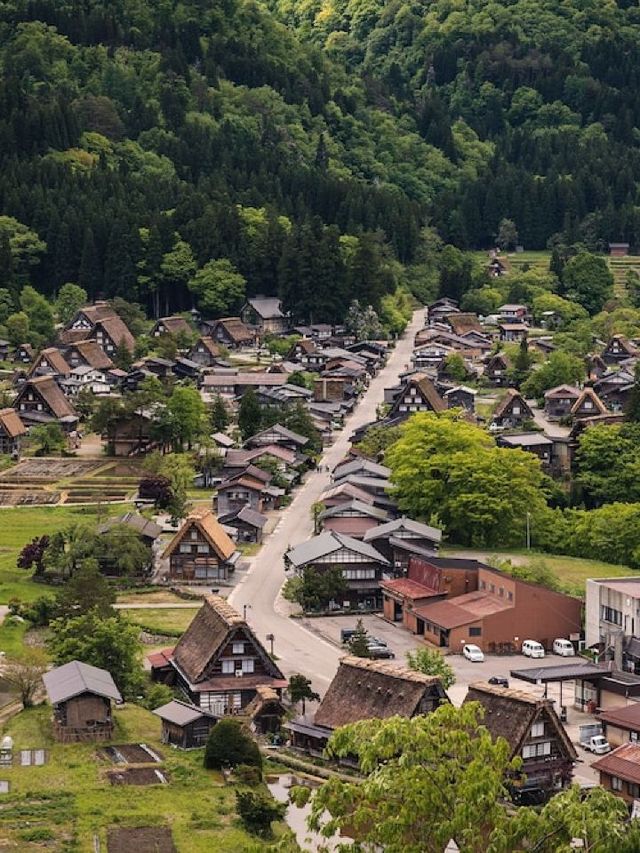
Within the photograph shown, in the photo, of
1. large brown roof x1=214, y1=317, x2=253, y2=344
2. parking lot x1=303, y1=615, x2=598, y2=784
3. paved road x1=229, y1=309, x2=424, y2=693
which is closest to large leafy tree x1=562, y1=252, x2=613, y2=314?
large brown roof x1=214, y1=317, x2=253, y2=344

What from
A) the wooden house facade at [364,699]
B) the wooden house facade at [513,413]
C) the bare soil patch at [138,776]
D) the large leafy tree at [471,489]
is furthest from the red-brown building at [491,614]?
the wooden house facade at [513,413]

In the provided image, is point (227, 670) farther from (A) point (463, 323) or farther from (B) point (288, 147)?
(B) point (288, 147)

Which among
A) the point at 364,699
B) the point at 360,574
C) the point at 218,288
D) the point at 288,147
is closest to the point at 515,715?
the point at 364,699

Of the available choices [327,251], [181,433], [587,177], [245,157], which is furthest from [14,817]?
[587,177]

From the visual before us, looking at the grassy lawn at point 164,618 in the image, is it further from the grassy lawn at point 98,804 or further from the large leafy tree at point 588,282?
the large leafy tree at point 588,282

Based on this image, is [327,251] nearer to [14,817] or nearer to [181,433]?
[181,433]

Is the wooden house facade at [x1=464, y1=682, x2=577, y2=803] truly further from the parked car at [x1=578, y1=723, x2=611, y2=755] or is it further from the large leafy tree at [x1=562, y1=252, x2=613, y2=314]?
the large leafy tree at [x1=562, y1=252, x2=613, y2=314]
